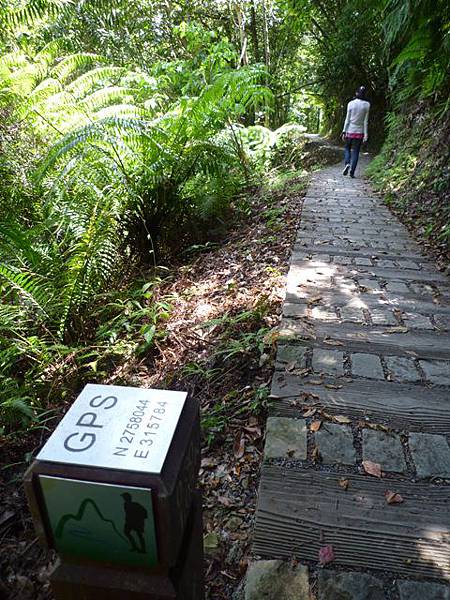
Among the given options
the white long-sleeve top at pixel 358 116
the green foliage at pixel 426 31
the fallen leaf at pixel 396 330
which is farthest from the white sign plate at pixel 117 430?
the white long-sleeve top at pixel 358 116

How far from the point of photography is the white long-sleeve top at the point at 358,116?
7.59 metres

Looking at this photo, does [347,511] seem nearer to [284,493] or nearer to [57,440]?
[284,493]

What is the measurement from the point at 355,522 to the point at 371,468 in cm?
26

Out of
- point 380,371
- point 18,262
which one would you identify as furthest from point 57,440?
point 18,262

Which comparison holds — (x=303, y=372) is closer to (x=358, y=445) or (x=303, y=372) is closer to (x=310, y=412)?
(x=310, y=412)

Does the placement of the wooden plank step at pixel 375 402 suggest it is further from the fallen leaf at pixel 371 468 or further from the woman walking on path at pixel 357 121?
the woman walking on path at pixel 357 121

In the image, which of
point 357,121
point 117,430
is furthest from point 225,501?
point 357,121

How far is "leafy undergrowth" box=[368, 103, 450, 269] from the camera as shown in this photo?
4.46m

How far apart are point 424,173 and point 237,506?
5617 mm

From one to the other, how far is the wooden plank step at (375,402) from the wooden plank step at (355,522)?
13.6 inches

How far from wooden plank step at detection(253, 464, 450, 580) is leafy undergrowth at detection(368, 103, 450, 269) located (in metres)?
2.76

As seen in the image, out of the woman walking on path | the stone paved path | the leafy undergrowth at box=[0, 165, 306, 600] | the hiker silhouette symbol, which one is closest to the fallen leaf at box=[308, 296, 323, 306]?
the stone paved path

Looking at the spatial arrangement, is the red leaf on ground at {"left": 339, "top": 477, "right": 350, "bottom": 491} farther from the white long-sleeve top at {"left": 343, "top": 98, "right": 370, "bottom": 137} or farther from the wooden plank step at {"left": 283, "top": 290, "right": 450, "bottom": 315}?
the white long-sleeve top at {"left": 343, "top": 98, "right": 370, "bottom": 137}

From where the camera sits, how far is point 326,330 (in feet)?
8.54
